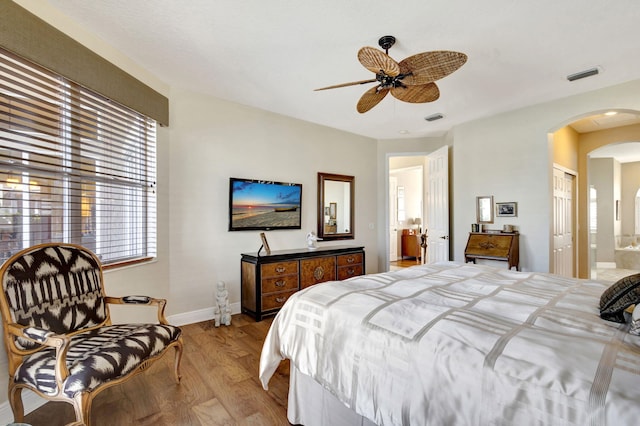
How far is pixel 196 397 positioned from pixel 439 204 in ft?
13.9

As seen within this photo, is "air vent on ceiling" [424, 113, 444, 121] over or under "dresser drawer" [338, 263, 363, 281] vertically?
over

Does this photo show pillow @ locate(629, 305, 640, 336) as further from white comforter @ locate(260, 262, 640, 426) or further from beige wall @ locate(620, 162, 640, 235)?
beige wall @ locate(620, 162, 640, 235)

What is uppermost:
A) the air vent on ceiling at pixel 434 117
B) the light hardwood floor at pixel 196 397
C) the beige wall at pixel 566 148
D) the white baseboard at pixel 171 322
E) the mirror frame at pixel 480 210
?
the air vent on ceiling at pixel 434 117

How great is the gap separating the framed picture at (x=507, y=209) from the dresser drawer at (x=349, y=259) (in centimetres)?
206

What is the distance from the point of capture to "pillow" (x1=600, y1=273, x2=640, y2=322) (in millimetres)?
1267

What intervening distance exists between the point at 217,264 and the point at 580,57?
4.31 meters

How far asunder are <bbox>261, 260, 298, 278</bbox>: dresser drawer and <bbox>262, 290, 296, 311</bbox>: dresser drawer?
0.24 metres

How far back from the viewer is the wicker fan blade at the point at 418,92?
8.23 ft

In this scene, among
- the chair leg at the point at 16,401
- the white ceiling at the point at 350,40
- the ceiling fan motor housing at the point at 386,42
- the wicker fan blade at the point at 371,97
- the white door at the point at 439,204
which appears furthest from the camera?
the white door at the point at 439,204

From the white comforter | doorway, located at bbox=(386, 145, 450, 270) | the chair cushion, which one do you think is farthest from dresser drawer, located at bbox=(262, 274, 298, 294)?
doorway, located at bbox=(386, 145, 450, 270)

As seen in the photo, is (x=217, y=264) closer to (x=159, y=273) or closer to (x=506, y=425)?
(x=159, y=273)

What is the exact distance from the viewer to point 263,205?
4.07 metres

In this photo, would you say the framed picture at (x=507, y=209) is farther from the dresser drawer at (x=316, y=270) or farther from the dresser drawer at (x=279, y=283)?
the dresser drawer at (x=279, y=283)

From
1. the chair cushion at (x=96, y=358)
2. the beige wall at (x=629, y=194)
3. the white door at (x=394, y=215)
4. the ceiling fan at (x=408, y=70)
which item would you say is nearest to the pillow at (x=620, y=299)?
the ceiling fan at (x=408, y=70)
